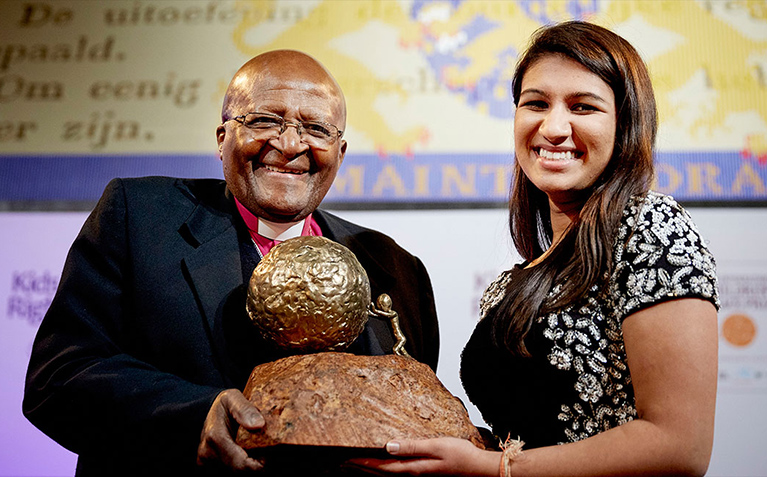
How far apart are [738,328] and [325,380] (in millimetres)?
2556

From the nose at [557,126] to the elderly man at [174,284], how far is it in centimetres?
66

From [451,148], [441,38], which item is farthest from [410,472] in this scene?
[441,38]

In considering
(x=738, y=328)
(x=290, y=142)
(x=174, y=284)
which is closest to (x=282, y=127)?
(x=290, y=142)

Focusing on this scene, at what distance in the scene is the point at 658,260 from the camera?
5.76 ft

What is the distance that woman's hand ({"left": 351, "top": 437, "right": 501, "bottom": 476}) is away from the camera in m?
1.54

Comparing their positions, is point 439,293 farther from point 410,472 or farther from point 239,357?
point 410,472

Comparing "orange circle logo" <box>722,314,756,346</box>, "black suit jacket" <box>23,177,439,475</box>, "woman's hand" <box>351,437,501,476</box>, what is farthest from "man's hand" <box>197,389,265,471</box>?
"orange circle logo" <box>722,314,756,346</box>

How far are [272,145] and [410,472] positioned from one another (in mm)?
1074

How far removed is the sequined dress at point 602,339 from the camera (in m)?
1.74

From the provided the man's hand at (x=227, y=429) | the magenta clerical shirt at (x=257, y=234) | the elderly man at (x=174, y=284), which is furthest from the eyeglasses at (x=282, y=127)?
the man's hand at (x=227, y=429)

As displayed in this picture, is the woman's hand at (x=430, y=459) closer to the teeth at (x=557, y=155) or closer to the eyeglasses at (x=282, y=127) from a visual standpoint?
the teeth at (x=557, y=155)

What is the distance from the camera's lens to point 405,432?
1.57 m

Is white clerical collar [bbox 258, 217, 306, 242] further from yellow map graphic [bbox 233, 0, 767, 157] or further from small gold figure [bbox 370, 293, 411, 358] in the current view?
yellow map graphic [bbox 233, 0, 767, 157]

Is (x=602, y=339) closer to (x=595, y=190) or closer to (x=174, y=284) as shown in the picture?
(x=595, y=190)
